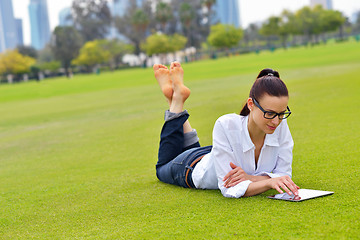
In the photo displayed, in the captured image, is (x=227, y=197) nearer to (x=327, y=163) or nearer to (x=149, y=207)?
(x=149, y=207)

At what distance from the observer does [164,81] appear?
17.1 feet

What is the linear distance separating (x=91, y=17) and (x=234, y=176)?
120 meters

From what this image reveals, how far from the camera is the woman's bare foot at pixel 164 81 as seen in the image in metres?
5.05

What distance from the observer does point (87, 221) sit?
145 inches

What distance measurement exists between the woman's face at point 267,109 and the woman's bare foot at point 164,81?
61.1 inches

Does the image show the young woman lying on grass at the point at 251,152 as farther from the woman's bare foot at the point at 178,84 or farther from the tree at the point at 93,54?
the tree at the point at 93,54

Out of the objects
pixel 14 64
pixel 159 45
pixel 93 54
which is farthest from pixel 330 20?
pixel 14 64

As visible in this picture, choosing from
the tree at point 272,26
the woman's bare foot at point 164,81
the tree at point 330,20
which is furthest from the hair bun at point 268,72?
the tree at point 330,20

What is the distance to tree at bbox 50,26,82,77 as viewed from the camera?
103688mm

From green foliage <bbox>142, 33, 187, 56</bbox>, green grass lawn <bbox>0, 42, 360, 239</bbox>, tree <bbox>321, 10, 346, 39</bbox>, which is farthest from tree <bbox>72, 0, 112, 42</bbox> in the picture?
green grass lawn <bbox>0, 42, 360, 239</bbox>

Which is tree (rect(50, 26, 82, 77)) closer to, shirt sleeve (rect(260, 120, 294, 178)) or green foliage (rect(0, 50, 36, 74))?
green foliage (rect(0, 50, 36, 74))

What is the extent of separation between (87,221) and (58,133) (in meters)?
7.03

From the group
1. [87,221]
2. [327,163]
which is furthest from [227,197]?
[327,163]

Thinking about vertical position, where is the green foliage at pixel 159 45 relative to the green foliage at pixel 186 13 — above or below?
below
